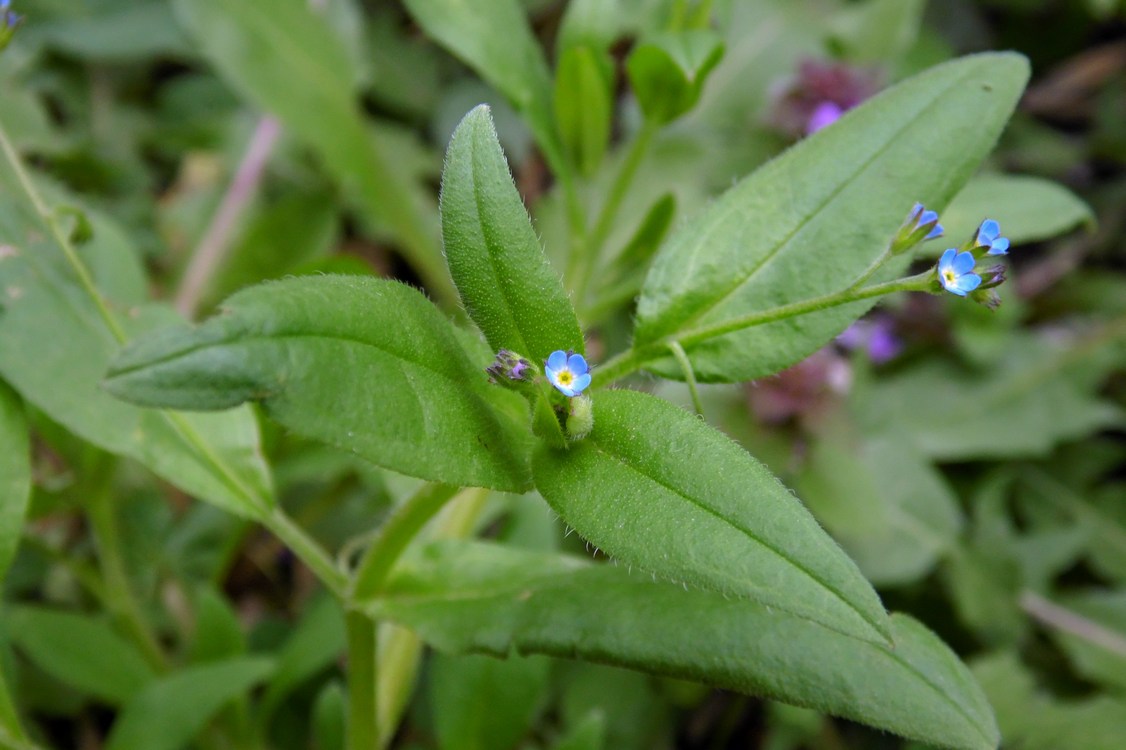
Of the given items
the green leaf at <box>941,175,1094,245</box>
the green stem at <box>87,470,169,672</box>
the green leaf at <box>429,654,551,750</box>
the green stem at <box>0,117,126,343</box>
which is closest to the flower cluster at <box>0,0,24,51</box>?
the green stem at <box>0,117,126,343</box>

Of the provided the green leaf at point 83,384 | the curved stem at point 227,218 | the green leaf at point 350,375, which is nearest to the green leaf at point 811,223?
the green leaf at point 350,375

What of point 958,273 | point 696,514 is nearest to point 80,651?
point 696,514

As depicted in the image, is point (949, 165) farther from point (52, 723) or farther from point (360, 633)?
point (52, 723)

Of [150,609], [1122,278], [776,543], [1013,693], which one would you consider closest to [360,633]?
[776,543]

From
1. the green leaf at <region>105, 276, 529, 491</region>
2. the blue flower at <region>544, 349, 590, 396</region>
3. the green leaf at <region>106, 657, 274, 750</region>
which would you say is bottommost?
the green leaf at <region>106, 657, 274, 750</region>

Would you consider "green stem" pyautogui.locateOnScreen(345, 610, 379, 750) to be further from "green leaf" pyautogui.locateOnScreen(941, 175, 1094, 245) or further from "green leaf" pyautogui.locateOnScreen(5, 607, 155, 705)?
"green leaf" pyautogui.locateOnScreen(941, 175, 1094, 245)
